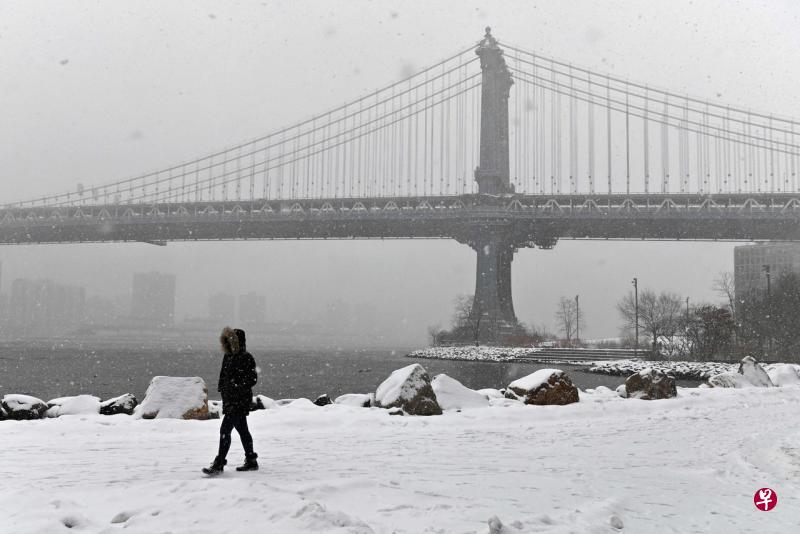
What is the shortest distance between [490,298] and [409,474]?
47.6m

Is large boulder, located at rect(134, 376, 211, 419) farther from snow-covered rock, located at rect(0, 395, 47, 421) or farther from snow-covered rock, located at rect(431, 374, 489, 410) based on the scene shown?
snow-covered rock, located at rect(431, 374, 489, 410)

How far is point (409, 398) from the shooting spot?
9422 millimetres

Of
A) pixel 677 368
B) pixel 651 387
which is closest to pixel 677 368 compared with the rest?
pixel 677 368

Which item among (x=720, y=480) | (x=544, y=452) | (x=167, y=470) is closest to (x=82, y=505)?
(x=167, y=470)

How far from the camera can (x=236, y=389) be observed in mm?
5340

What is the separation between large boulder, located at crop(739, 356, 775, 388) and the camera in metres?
14.1

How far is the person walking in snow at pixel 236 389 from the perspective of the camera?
523cm

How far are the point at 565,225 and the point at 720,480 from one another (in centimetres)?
4705

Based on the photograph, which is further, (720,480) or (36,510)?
(720,480)

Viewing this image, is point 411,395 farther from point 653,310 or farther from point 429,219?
point 653,310

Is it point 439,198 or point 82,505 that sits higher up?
point 439,198

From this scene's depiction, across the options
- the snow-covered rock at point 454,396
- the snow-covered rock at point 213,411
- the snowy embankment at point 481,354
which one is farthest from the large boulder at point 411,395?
the snowy embankment at point 481,354

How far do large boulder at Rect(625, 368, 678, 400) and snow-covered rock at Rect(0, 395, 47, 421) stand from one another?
9784 millimetres

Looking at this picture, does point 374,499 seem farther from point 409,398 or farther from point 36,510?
point 409,398
